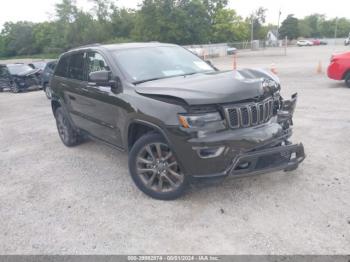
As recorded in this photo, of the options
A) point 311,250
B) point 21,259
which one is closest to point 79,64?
point 21,259

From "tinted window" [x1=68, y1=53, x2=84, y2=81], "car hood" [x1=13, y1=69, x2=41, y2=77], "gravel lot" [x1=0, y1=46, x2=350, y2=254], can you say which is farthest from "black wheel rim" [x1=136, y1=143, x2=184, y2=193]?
"car hood" [x1=13, y1=69, x2=41, y2=77]

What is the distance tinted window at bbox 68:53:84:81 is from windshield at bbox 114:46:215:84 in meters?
0.93

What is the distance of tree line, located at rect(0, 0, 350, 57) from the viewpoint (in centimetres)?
5188

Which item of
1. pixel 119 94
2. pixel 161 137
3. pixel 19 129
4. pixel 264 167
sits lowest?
pixel 19 129

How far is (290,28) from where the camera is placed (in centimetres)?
9788

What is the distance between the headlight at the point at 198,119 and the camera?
131 inches

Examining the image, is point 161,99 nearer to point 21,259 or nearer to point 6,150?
point 21,259

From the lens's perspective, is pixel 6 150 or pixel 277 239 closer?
pixel 277 239

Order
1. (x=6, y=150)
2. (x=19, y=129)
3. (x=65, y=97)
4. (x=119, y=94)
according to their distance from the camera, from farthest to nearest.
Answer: (x=19, y=129), (x=6, y=150), (x=65, y=97), (x=119, y=94)

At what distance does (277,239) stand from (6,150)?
5.46 m

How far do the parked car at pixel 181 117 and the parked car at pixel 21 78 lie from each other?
42.1ft

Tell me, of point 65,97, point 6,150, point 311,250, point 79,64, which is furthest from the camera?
point 6,150

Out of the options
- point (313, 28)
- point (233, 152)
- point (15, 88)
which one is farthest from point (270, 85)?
point (313, 28)

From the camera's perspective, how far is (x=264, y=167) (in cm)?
356
